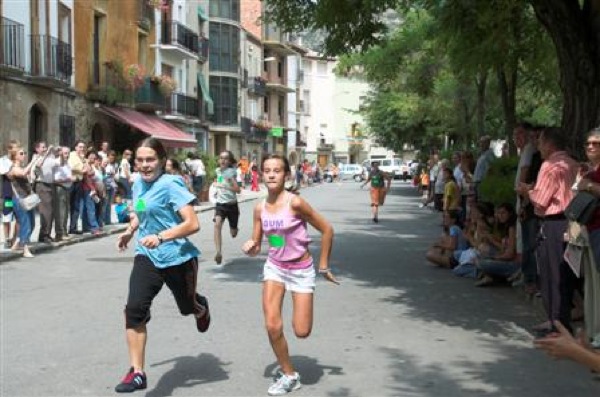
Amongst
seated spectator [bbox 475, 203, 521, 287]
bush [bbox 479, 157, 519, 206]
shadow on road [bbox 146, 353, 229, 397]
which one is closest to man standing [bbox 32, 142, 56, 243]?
bush [bbox 479, 157, 519, 206]

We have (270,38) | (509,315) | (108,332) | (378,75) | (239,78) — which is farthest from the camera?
(270,38)

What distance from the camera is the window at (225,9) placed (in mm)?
54844

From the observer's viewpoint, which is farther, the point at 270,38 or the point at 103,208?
the point at 270,38

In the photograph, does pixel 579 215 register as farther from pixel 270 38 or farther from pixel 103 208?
pixel 270 38

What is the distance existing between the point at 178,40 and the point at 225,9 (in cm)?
1616

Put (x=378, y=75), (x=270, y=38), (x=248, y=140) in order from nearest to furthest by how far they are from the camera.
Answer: (x=378, y=75) < (x=248, y=140) < (x=270, y=38)

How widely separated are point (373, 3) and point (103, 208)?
9.83m

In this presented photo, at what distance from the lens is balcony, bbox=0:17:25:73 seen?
22.0 metres

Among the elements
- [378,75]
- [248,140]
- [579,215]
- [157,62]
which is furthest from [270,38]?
[579,215]

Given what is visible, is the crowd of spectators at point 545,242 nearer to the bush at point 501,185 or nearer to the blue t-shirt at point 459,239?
the blue t-shirt at point 459,239

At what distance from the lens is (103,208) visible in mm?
18406

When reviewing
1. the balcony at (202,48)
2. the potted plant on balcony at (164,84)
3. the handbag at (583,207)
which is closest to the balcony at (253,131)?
the balcony at (202,48)

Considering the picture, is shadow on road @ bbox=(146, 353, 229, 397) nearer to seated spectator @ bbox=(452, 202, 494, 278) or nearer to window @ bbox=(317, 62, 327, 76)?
seated spectator @ bbox=(452, 202, 494, 278)

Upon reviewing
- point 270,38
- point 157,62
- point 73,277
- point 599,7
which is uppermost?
point 270,38
